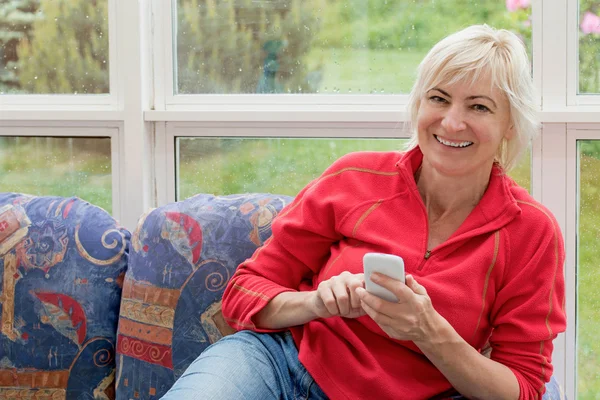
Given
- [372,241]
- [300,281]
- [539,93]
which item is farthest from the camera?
[539,93]

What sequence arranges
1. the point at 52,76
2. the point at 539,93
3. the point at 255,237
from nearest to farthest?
the point at 255,237 → the point at 539,93 → the point at 52,76

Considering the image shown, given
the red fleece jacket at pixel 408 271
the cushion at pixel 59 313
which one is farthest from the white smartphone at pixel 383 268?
the cushion at pixel 59 313

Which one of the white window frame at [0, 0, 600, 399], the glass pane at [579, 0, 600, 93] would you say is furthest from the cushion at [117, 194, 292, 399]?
the glass pane at [579, 0, 600, 93]

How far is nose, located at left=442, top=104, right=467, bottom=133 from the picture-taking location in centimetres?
149

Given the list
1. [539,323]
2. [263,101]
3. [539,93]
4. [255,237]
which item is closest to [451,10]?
[539,93]

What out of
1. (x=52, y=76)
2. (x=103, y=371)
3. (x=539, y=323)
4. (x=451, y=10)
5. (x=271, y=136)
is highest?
(x=451, y=10)

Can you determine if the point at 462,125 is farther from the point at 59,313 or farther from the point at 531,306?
the point at 59,313

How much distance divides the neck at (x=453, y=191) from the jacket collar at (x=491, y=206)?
0.09 feet

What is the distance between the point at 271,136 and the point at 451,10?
0.65m

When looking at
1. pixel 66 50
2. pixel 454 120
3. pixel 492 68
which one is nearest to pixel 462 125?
pixel 454 120

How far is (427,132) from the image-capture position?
1.57 metres

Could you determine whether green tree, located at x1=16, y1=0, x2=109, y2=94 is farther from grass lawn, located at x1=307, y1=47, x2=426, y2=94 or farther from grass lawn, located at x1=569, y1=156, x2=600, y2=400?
grass lawn, located at x1=569, y1=156, x2=600, y2=400

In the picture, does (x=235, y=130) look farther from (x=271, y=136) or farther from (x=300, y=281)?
(x=300, y=281)

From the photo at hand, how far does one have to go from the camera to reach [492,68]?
4.87 ft
